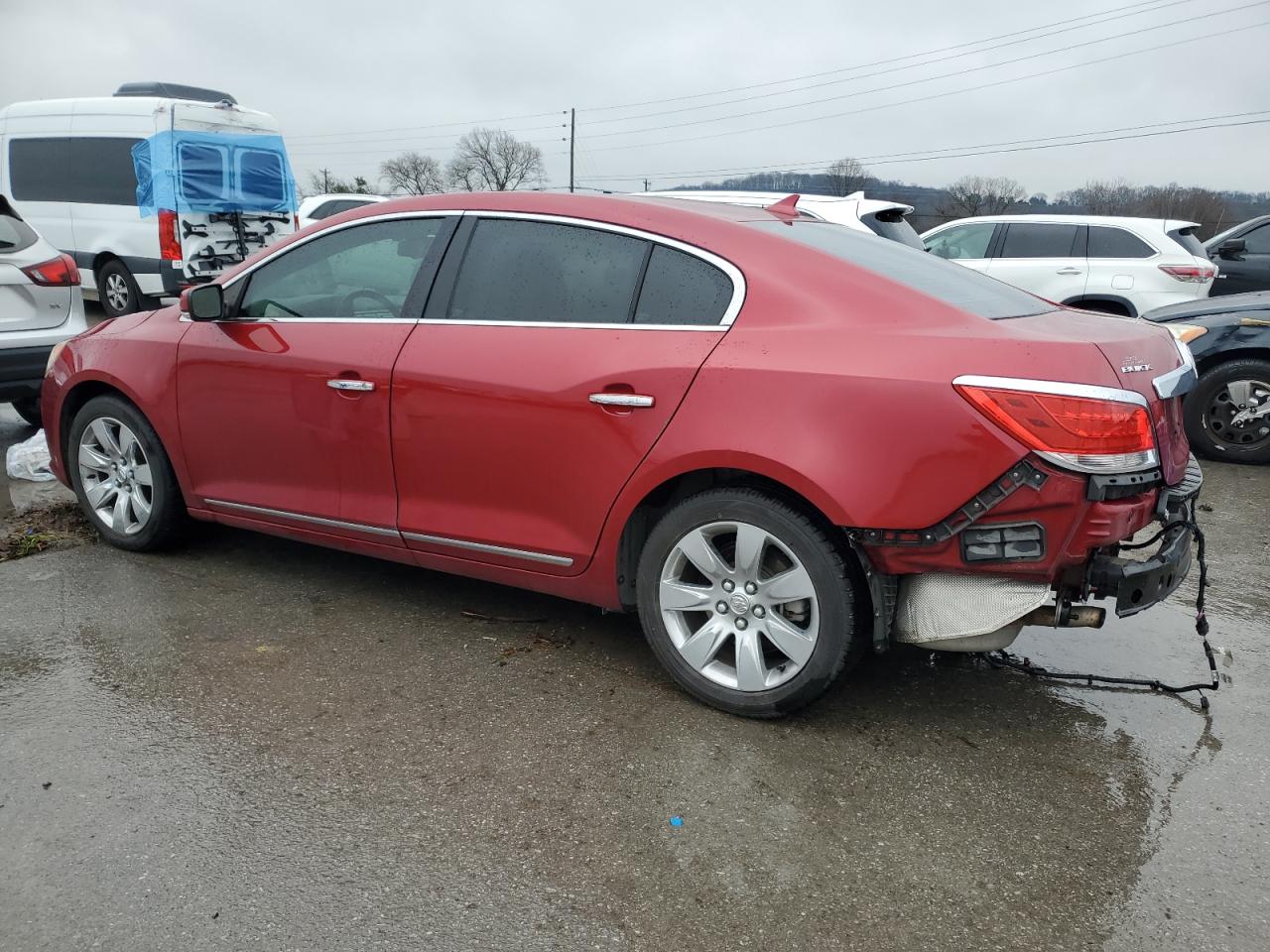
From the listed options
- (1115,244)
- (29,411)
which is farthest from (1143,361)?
(1115,244)

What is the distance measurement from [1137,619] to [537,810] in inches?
106

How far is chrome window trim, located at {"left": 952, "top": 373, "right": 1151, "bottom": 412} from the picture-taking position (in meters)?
2.59

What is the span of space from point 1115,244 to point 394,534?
873 centimetres

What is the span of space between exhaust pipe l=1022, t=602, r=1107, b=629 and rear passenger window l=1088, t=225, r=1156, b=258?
8.20 metres

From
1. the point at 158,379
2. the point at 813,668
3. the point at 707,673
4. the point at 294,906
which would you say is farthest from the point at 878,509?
the point at 158,379

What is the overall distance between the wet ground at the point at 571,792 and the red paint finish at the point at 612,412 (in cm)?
44

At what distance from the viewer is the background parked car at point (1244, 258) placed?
10.5 metres

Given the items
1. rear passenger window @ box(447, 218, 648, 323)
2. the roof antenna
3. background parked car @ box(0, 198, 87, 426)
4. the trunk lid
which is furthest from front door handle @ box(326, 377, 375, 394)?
background parked car @ box(0, 198, 87, 426)

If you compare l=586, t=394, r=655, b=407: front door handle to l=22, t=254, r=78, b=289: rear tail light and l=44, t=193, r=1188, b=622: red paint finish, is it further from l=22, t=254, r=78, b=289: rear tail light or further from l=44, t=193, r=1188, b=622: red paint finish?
l=22, t=254, r=78, b=289: rear tail light

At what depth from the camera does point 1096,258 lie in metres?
9.89

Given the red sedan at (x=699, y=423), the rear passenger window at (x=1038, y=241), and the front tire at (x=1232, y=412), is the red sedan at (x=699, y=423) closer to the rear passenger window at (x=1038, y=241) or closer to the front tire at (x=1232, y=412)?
the front tire at (x=1232, y=412)

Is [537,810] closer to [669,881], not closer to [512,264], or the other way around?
[669,881]

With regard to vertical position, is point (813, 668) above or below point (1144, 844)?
above

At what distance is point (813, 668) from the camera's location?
2.93 meters
